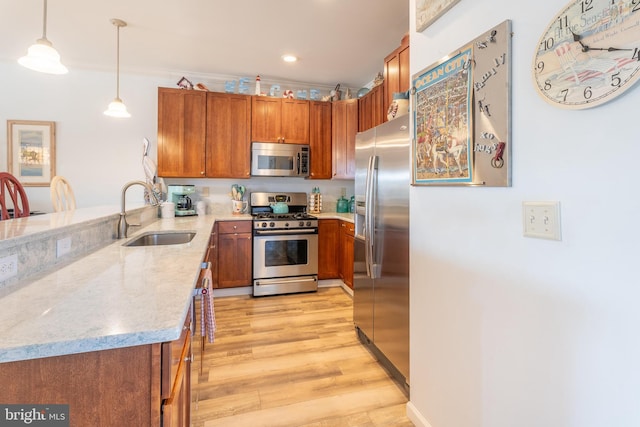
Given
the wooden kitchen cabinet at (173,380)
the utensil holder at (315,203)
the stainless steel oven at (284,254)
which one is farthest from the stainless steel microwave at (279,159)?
the wooden kitchen cabinet at (173,380)

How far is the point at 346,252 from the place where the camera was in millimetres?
3641

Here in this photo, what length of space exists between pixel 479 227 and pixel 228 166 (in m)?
3.17

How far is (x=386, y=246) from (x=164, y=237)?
1684 mm

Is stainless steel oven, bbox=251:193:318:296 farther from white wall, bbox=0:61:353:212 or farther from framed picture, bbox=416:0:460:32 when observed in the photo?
framed picture, bbox=416:0:460:32

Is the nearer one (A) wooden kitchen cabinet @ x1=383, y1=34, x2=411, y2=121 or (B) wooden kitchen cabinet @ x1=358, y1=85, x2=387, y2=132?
(A) wooden kitchen cabinet @ x1=383, y1=34, x2=411, y2=121

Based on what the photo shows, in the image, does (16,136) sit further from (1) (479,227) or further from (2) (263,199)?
(1) (479,227)

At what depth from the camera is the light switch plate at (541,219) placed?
3.07 ft

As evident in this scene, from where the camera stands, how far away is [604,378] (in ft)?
2.72

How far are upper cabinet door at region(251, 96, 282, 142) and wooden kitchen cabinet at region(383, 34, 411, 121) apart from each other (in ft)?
5.63

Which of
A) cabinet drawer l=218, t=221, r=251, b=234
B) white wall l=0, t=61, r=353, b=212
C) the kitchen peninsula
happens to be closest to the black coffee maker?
white wall l=0, t=61, r=353, b=212

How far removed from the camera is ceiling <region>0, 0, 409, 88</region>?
248 centimetres

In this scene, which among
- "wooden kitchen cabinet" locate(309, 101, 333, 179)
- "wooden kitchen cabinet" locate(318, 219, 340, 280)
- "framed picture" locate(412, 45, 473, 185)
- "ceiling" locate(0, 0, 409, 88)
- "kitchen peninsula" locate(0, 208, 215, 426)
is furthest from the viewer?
"wooden kitchen cabinet" locate(309, 101, 333, 179)

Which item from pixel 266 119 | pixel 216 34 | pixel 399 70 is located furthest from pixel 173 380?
pixel 266 119

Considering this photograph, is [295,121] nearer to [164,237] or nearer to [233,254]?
[233,254]
